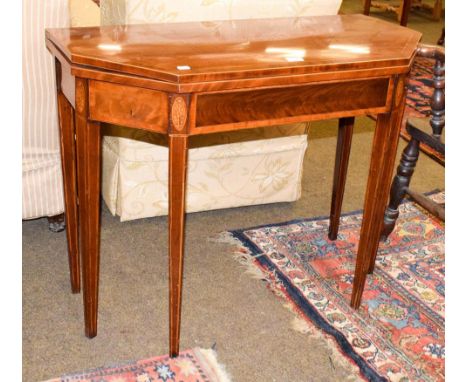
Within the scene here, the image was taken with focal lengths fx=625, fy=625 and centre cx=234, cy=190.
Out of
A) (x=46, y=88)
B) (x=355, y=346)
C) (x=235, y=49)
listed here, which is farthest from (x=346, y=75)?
(x=46, y=88)

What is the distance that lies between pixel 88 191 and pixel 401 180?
1.13m

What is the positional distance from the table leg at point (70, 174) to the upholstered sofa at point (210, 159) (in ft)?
1.25

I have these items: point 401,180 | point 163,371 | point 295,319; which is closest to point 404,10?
point 401,180

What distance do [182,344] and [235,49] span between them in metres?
0.82

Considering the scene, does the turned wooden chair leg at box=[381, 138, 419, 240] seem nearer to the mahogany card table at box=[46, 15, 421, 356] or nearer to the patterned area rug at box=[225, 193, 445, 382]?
the patterned area rug at box=[225, 193, 445, 382]

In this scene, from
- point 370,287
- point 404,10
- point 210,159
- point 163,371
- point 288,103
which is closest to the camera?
point 288,103

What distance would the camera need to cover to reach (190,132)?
137 centimetres

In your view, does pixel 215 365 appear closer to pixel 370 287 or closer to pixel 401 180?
pixel 370 287

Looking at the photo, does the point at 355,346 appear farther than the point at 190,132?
Yes

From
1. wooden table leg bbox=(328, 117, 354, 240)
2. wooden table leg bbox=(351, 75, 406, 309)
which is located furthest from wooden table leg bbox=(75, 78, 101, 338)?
wooden table leg bbox=(328, 117, 354, 240)

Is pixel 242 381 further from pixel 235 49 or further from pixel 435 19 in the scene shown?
pixel 435 19

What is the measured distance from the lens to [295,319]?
6.15ft

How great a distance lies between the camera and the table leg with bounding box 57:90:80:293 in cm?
165

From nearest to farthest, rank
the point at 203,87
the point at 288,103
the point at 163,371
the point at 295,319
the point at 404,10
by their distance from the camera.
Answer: the point at 203,87, the point at 288,103, the point at 163,371, the point at 295,319, the point at 404,10
